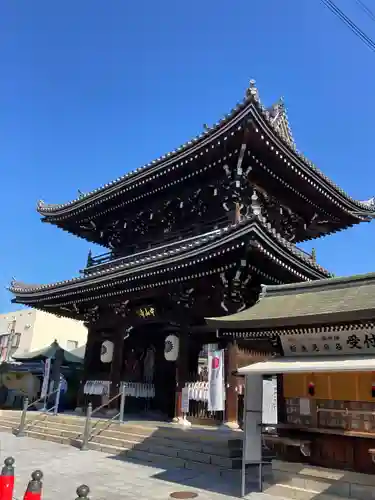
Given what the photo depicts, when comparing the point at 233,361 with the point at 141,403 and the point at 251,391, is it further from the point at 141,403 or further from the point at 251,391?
the point at 141,403

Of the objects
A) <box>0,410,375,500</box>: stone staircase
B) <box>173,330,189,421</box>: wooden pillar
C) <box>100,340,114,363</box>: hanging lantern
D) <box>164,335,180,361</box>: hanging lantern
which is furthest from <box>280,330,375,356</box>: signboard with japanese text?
<box>100,340,114,363</box>: hanging lantern

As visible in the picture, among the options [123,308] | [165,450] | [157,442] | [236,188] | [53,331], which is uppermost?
[236,188]

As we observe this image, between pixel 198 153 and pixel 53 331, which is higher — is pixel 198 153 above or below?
above

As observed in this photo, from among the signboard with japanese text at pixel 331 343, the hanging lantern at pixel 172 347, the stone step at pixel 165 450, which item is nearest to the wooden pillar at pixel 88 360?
the hanging lantern at pixel 172 347

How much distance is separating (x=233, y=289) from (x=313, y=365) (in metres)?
6.27

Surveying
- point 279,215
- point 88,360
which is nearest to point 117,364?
point 88,360

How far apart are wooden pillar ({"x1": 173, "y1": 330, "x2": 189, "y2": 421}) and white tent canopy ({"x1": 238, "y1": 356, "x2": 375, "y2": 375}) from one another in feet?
20.7

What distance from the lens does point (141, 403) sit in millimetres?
19031

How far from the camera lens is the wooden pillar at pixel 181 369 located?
14.4m

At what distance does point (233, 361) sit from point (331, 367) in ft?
20.8

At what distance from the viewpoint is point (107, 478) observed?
9.11 m

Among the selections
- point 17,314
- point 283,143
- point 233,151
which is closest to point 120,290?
point 233,151

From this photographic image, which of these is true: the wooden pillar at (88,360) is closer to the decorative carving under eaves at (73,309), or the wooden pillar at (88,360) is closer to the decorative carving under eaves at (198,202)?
the decorative carving under eaves at (73,309)

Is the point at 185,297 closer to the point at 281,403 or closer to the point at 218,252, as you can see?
the point at 218,252
